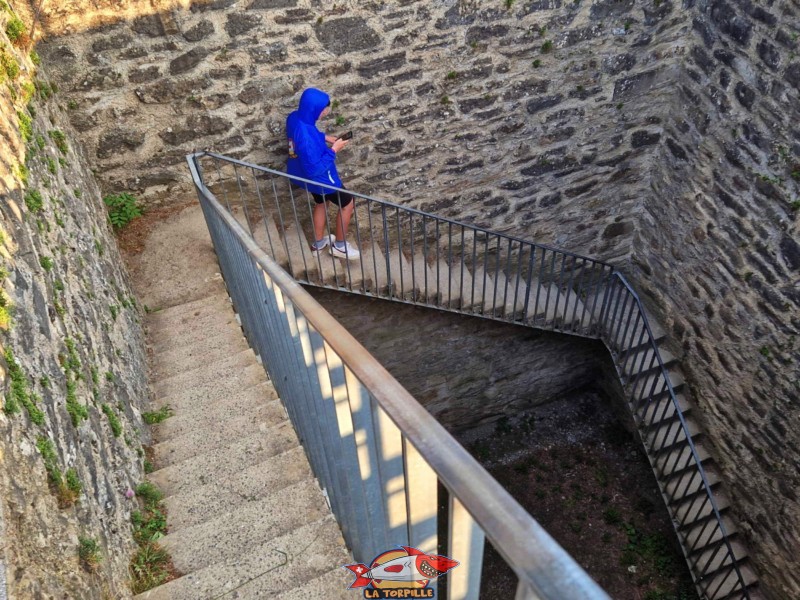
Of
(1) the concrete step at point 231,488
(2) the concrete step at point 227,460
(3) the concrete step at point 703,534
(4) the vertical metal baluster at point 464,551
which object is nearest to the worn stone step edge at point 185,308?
(2) the concrete step at point 227,460

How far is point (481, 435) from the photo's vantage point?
709 centimetres

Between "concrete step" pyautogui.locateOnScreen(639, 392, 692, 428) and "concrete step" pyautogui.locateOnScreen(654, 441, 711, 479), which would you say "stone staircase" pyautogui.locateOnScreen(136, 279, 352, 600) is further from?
"concrete step" pyautogui.locateOnScreen(654, 441, 711, 479)

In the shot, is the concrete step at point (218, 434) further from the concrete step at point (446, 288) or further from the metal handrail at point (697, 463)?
the metal handrail at point (697, 463)

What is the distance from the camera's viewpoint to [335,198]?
4859 mm

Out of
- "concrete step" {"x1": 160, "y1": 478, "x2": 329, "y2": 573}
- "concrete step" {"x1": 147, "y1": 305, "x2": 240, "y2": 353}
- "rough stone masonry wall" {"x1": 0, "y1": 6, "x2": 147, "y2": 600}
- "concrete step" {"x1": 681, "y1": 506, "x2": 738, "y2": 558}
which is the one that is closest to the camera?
"rough stone masonry wall" {"x1": 0, "y1": 6, "x2": 147, "y2": 600}

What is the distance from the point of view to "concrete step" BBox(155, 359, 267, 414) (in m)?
3.29

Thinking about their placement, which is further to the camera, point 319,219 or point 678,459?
point 678,459

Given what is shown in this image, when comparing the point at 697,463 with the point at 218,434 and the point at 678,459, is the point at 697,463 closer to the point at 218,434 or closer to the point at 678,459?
the point at 678,459

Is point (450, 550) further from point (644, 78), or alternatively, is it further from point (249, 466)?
point (644, 78)

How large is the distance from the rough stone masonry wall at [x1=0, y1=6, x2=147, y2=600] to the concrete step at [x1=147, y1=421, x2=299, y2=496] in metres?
0.15

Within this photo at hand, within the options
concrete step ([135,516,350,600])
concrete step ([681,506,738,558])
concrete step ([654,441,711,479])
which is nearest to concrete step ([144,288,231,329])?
concrete step ([135,516,350,600])

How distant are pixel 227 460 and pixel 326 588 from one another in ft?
3.08

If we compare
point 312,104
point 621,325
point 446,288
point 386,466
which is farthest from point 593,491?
point 386,466

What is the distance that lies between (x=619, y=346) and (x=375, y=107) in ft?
10.9
